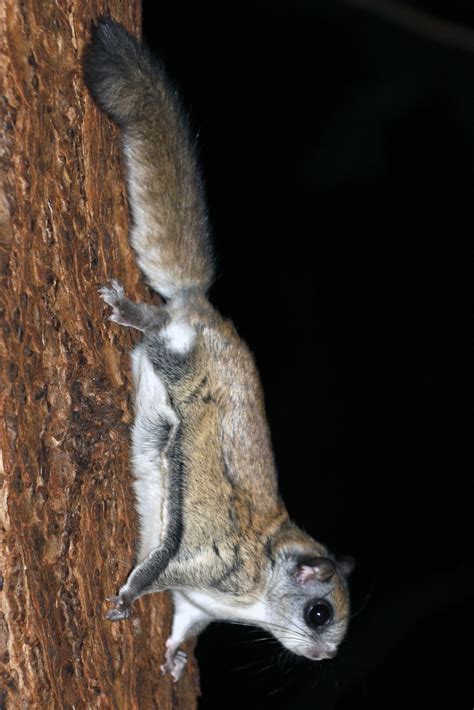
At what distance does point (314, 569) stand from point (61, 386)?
157 centimetres

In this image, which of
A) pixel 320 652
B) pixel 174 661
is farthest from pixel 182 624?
pixel 320 652

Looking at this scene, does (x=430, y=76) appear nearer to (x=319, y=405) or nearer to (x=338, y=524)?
(x=319, y=405)

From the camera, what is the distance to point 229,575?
11.0ft

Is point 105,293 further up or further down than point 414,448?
further up

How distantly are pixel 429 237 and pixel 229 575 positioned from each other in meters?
5.30

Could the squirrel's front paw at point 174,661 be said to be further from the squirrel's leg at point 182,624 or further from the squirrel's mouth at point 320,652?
the squirrel's mouth at point 320,652

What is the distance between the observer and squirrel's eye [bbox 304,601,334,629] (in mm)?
3604

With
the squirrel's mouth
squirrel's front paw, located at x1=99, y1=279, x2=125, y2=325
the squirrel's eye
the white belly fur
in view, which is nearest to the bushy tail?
squirrel's front paw, located at x1=99, y1=279, x2=125, y2=325

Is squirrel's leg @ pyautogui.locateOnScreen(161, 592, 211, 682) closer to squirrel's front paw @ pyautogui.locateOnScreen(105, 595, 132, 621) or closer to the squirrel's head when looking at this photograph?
the squirrel's head

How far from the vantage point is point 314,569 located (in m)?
3.48

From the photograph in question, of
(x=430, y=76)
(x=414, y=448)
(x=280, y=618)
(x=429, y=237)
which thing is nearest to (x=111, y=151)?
(x=280, y=618)

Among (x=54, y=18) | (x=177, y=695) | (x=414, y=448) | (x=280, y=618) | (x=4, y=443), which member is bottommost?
(x=414, y=448)

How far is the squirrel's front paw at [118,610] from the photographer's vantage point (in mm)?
2857

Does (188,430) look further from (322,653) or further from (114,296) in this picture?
(322,653)
